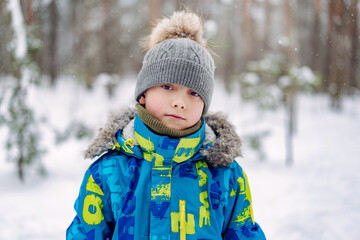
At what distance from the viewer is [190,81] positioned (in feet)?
4.42

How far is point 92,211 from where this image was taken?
48.0 inches

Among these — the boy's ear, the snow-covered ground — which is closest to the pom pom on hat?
the boy's ear

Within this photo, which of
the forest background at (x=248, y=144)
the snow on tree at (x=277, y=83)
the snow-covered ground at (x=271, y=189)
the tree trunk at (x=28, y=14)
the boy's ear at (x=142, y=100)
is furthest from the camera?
the snow on tree at (x=277, y=83)

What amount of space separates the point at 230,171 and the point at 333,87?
48.3ft

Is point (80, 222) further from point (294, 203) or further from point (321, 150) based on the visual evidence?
point (321, 150)

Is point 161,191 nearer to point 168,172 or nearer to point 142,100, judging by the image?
point 168,172

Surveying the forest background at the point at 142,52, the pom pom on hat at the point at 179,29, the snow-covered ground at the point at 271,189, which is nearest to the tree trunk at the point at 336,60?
the forest background at the point at 142,52

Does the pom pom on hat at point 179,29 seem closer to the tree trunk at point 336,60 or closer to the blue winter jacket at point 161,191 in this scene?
the blue winter jacket at point 161,191

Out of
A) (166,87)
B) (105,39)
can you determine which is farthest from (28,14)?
(105,39)

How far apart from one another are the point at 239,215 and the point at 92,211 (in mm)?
679

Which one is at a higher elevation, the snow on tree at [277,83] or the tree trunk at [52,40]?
the tree trunk at [52,40]

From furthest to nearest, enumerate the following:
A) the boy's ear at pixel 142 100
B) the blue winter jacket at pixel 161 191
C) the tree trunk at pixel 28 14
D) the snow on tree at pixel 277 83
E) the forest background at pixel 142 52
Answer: the snow on tree at pixel 277 83 < the tree trunk at pixel 28 14 < the forest background at pixel 142 52 < the boy's ear at pixel 142 100 < the blue winter jacket at pixel 161 191

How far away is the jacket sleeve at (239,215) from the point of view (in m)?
1.32

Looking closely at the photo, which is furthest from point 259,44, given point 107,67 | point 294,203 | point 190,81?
point 190,81
